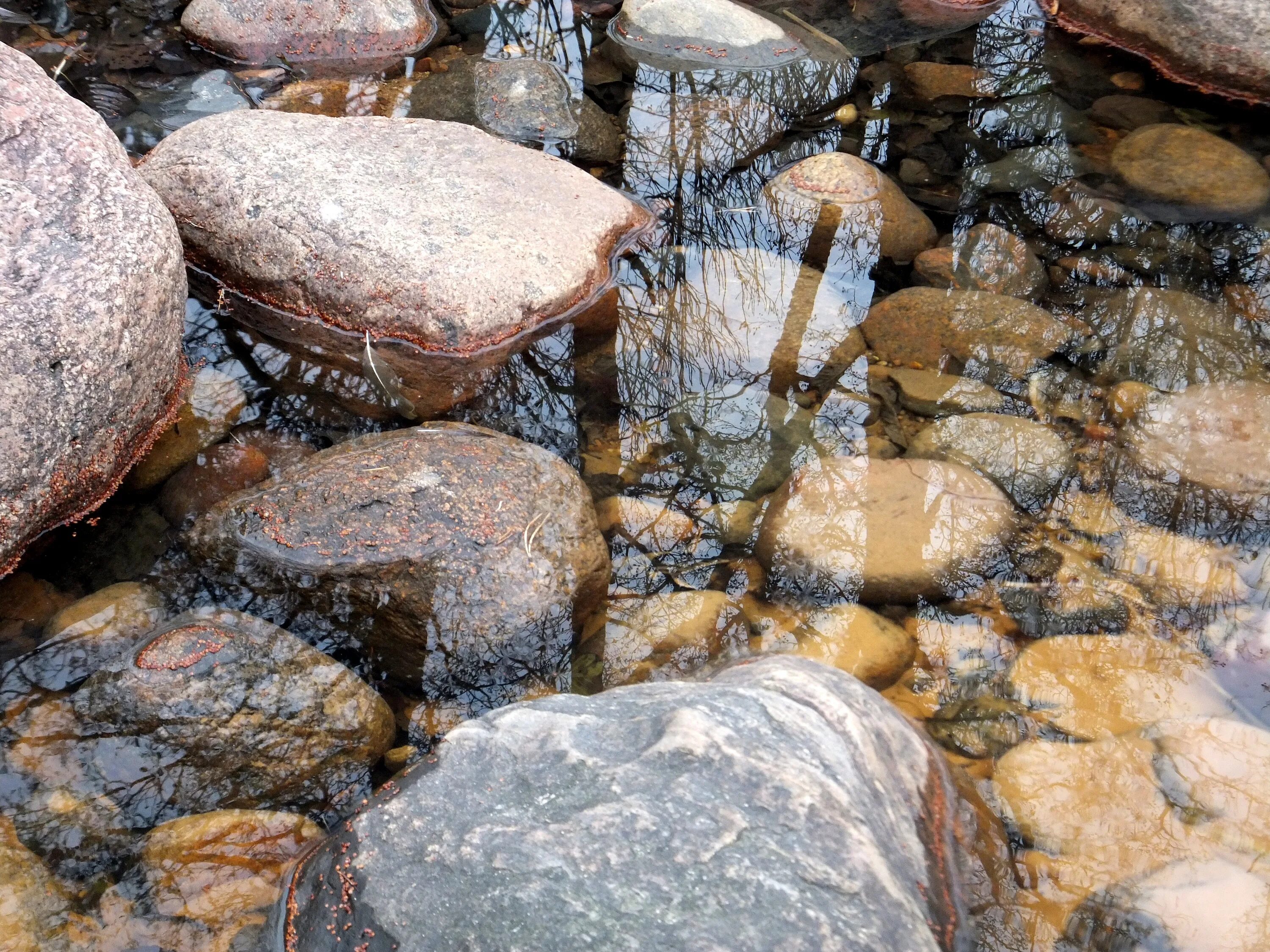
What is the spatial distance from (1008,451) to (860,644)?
1.13 m

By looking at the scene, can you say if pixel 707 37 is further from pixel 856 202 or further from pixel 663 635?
pixel 663 635

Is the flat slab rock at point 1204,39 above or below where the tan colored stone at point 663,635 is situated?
above

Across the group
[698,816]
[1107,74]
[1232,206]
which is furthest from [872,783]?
[1107,74]

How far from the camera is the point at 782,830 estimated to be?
1854 mm

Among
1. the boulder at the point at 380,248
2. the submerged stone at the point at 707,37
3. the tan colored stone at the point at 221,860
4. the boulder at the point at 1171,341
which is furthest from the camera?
the submerged stone at the point at 707,37

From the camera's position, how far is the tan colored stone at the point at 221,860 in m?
2.32

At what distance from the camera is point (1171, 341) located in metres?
4.18

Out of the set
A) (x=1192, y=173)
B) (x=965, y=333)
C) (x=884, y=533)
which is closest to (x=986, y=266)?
(x=965, y=333)

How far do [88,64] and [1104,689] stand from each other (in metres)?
6.28

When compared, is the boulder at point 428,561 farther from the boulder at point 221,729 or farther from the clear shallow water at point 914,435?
the boulder at point 221,729

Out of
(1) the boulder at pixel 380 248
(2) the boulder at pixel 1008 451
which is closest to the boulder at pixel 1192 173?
(2) the boulder at pixel 1008 451

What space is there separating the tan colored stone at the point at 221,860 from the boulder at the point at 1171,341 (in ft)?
11.9

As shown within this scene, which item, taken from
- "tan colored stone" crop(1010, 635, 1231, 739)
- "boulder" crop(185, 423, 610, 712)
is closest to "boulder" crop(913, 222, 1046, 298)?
"tan colored stone" crop(1010, 635, 1231, 739)

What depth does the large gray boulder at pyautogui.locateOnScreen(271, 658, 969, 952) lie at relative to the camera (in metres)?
1.72
